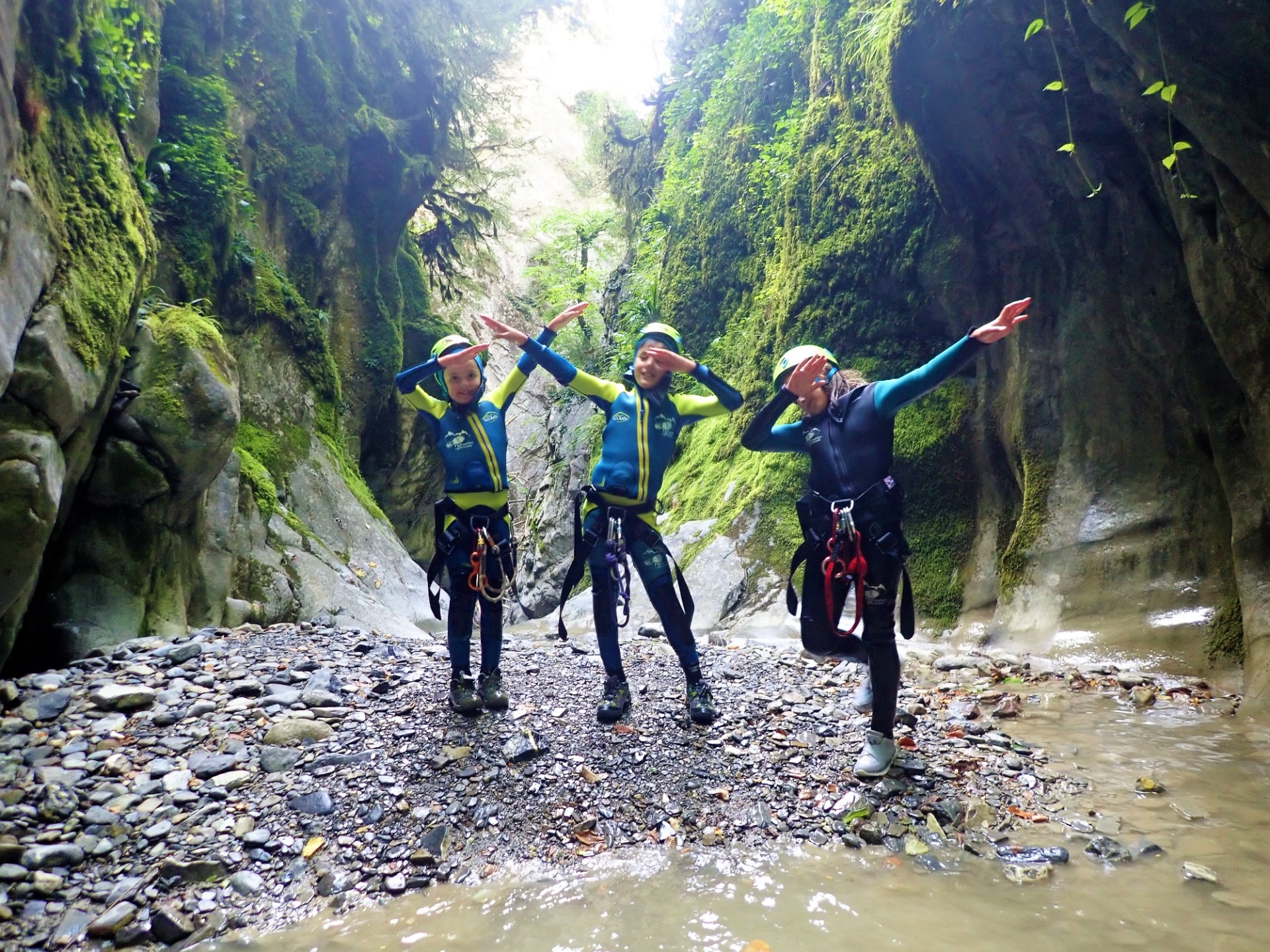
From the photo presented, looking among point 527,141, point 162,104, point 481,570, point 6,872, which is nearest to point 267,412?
point 162,104

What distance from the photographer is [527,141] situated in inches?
713

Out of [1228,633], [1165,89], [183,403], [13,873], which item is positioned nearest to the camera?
[13,873]

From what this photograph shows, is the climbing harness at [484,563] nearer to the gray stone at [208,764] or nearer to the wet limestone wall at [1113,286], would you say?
the gray stone at [208,764]

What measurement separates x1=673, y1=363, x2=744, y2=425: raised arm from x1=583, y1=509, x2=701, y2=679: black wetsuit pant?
2.78 feet

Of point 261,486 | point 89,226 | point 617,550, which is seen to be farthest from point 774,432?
point 261,486

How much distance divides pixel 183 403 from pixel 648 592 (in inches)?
183

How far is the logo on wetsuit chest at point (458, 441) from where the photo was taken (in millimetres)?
4668

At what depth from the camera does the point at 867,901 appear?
263cm

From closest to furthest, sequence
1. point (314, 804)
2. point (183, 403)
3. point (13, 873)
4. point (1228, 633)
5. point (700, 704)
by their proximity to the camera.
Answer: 1. point (13, 873)
2. point (314, 804)
3. point (700, 704)
4. point (1228, 633)
5. point (183, 403)

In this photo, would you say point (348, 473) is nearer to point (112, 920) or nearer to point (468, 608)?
point (468, 608)

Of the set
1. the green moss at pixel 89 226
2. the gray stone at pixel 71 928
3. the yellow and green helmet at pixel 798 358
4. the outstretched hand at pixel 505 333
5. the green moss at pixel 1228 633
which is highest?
the green moss at pixel 89 226

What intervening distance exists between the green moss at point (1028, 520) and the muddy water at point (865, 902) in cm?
369

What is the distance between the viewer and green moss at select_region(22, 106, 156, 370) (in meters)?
4.56

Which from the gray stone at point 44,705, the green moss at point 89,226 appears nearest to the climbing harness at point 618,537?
the gray stone at point 44,705
